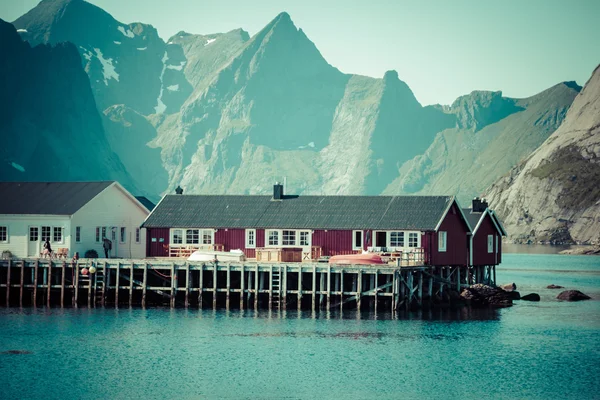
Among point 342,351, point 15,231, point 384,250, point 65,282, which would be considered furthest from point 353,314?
point 15,231

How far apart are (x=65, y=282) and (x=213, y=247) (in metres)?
11.4

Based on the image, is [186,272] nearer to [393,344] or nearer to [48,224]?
[48,224]

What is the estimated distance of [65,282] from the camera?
67.1 meters

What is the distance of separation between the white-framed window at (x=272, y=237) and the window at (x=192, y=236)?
5884 millimetres

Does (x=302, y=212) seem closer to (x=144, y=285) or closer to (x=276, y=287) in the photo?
(x=276, y=287)

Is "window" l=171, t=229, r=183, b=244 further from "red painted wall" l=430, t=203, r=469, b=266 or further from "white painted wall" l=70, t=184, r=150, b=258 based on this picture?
"red painted wall" l=430, t=203, r=469, b=266

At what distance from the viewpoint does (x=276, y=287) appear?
Result: 65.8 metres

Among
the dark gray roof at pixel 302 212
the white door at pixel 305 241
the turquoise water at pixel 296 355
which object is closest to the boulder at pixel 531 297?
the turquoise water at pixel 296 355

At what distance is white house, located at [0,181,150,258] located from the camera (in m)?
69.8

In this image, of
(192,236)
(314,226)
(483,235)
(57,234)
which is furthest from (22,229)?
(483,235)

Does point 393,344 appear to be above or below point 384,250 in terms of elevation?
below

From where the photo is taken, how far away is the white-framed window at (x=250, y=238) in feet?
228

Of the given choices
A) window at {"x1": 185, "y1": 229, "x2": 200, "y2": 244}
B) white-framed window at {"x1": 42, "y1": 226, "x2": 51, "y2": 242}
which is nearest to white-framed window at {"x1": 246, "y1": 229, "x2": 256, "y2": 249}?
window at {"x1": 185, "y1": 229, "x2": 200, "y2": 244}

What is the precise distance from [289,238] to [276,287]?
4595mm
